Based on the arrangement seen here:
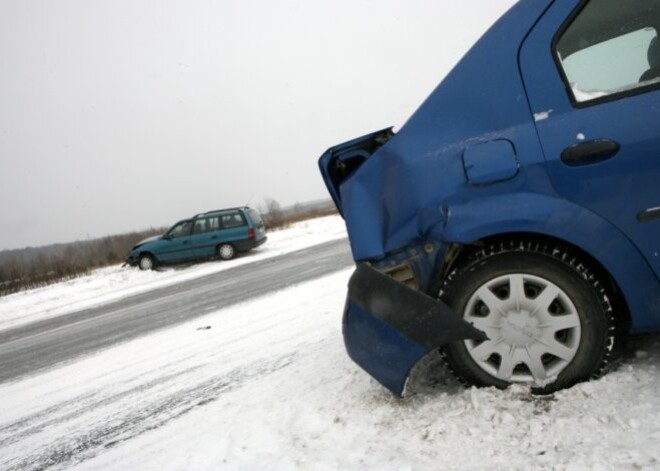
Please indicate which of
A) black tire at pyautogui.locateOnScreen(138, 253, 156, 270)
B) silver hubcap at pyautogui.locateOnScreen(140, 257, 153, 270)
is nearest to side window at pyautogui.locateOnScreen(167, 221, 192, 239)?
black tire at pyautogui.locateOnScreen(138, 253, 156, 270)

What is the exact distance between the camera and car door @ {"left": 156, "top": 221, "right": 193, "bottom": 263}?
51.9 ft

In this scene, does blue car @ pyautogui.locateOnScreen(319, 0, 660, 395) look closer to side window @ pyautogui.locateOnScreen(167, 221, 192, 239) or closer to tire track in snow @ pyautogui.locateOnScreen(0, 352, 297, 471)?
tire track in snow @ pyautogui.locateOnScreen(0, 352, 297, 471)

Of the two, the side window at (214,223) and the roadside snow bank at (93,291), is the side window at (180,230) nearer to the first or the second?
the side window at (214,223)

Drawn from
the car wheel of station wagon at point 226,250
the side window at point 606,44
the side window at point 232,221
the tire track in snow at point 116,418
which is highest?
the side window at point 606,44

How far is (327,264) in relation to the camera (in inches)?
359

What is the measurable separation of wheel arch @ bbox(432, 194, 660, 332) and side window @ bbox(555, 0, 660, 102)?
1.84 ft

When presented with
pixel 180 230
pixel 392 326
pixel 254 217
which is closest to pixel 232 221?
pixel 254 217

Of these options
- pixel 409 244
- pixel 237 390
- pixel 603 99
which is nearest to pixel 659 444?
pixel 409 244

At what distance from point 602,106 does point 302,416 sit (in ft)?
7.51

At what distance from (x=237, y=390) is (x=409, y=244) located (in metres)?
1.84

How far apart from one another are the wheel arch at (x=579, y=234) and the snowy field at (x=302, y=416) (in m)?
0.45

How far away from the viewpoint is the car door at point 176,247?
1582 centimetres

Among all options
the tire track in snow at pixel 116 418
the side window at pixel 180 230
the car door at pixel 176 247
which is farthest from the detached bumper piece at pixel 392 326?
the side window at pixel 180 230

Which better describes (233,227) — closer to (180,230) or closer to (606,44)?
(180,230)
